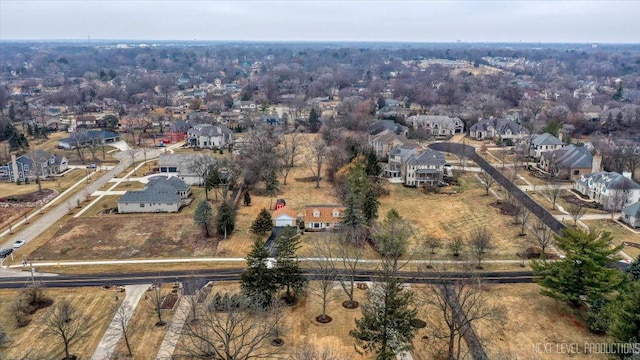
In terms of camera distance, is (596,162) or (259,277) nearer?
(259,277)

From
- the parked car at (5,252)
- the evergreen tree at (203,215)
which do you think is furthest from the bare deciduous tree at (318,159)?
the parked car at (5,252)

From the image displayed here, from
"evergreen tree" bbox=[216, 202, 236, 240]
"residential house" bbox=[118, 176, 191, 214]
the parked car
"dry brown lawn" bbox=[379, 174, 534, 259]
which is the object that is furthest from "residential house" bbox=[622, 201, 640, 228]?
the parked car

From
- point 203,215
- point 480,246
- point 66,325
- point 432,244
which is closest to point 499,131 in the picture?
point 432,244

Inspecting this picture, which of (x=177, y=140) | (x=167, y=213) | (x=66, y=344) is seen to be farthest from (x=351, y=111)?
(x=66, y=344)

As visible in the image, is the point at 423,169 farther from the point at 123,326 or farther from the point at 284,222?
the point at 123,326

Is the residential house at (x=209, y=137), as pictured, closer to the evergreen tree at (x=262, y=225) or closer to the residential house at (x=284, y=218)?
the residential house at (x=284, y=218)

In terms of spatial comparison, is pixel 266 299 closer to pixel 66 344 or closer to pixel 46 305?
pixel 66 344

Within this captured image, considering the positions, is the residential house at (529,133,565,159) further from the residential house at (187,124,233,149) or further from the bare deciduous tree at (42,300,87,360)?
the bare deciduous tree at (42,300,87,360)
